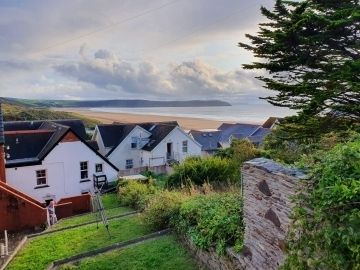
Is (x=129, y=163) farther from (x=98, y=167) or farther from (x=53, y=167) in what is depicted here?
(x=53, y=167)

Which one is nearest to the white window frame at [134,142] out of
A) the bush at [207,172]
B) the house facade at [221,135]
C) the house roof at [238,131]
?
the house facade at [221,135]

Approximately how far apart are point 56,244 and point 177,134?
21902 millimetres

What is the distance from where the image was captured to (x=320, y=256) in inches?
143

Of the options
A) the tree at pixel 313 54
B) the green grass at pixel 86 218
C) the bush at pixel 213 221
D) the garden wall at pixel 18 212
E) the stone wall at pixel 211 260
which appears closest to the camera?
the stone wall at pixel 211 260

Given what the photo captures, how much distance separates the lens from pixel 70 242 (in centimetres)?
1066

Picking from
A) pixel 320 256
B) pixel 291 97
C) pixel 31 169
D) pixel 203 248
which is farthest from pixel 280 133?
pixel 31 169

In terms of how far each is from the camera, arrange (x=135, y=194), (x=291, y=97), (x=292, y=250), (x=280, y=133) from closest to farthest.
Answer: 1. (x=292, y=250)
2. (x=291, y=97)
3. (x=280, y=133)
4. (x=135, y=194)

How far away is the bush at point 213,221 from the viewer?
269 inches

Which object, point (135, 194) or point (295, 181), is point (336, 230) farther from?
point (135, 194)

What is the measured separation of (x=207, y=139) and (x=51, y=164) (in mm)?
21986

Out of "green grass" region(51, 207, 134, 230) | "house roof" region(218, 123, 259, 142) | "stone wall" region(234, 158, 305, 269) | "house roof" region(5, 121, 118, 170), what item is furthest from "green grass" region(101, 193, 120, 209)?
"house roof" region(218, 123, 259, 142)

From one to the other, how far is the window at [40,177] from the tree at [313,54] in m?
15.1

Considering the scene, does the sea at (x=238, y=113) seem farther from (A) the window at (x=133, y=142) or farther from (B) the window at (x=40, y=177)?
(B) the window at (x=40, y=177)

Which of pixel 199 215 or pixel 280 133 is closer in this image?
pixel 199 215
